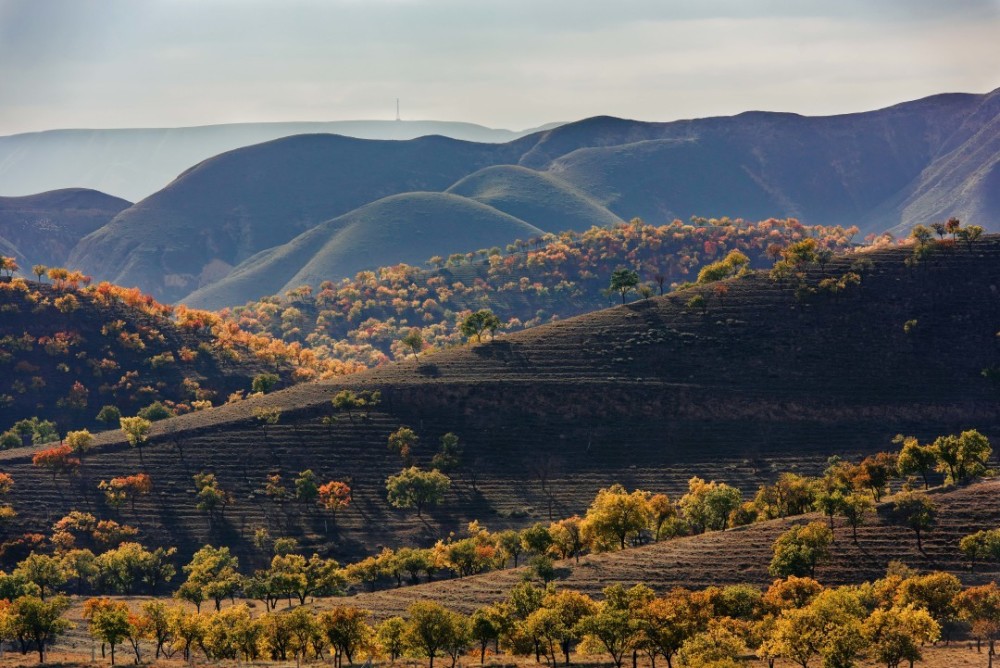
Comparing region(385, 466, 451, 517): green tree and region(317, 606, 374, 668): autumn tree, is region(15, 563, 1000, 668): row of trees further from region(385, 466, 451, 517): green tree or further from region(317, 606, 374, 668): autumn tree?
region(385, 466, 451, 517): green tree

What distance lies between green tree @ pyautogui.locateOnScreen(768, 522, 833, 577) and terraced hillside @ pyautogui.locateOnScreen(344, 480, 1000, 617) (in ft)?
5.75

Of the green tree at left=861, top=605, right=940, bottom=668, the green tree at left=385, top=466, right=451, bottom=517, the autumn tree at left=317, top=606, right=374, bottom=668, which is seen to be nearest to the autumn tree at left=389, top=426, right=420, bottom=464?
the green tree at left=385, top=466, right=451, bottom=517

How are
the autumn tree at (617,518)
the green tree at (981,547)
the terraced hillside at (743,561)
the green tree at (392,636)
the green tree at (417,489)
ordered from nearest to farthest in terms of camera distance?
the green tree at (392,636)
the green tree at (981,547)
the terraced hillside at (743,561)
the autumn tree at (617,518)
the green tree at (417,489)

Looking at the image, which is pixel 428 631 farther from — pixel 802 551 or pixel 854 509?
pixel 854 509

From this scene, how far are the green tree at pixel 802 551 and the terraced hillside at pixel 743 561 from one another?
175 cm

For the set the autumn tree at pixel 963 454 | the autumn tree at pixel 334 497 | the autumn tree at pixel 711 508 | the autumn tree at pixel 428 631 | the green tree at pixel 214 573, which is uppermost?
the autumn tree at pixel 963 454

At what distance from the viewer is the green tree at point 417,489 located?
582 feet

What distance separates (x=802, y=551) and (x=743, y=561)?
9252 mm

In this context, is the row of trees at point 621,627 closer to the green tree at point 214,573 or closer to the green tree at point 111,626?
the green tree at point 111,626

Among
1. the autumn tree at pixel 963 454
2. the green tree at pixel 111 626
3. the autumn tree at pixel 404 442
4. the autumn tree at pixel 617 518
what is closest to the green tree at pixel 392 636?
the green tree at pixel 111 626

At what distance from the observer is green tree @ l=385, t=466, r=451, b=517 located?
582 ft

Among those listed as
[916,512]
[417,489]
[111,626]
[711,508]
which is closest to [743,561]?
[711,508]

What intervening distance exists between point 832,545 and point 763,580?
983cm

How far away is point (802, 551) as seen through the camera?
391 ft
